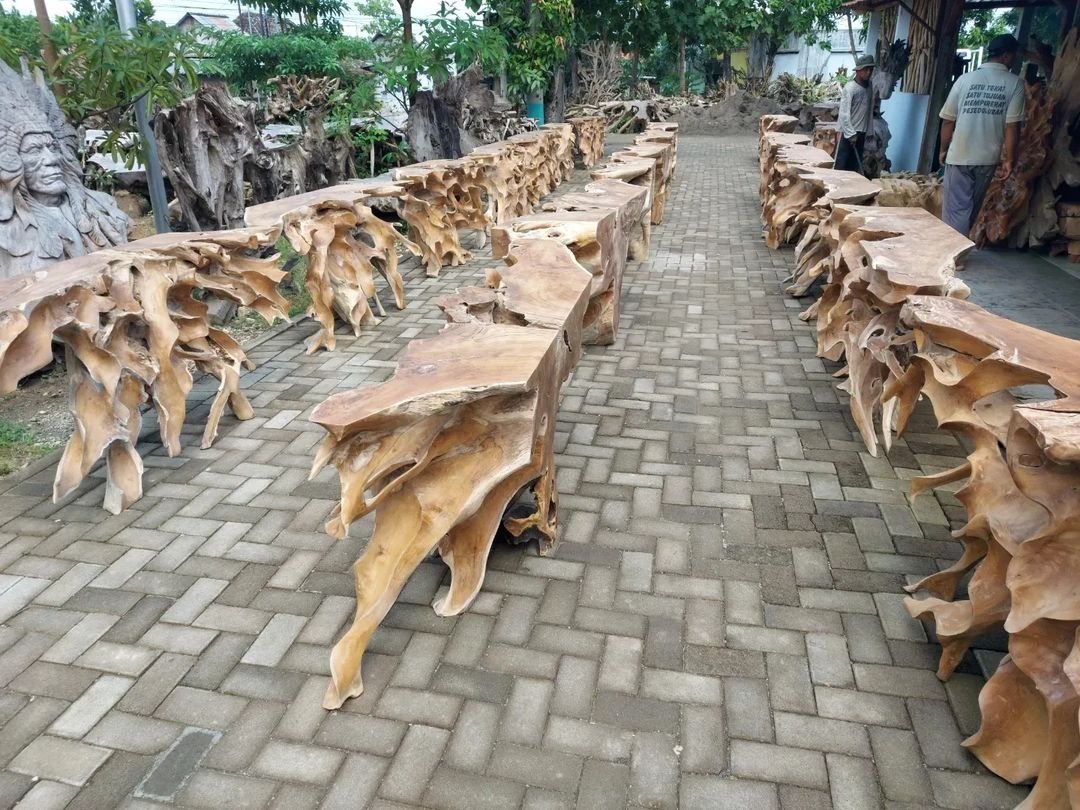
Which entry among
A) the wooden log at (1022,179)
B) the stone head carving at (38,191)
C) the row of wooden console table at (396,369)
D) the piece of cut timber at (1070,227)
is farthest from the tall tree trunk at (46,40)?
the piece of cut timber at (1070,227)

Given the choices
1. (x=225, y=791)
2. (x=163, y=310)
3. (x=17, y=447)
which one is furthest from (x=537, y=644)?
(x=17, y=447)

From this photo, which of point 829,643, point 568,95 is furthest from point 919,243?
point 568,95

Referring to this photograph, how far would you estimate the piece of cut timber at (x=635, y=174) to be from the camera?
271 inches

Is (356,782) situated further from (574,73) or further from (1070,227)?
(574,73)

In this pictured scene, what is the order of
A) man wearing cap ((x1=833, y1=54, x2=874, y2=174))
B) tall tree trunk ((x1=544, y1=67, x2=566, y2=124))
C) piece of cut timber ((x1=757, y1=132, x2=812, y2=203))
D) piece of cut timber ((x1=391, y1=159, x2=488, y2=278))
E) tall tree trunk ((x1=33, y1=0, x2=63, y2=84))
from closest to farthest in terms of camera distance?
tall tree trunk ((x1=33, y1=0, x2=63, y2=84))
piece of cut timber ((x1=391, y1=159, x2=488, y2=278))
man wearing cap ((x1=833, y1=54, x2=874, y2=174))
piece of cut timber ((x1=757, y1=132, x2=812, y2=203))
tall tree trunk ((x1=544, y1=67, x2=566, y2=124))

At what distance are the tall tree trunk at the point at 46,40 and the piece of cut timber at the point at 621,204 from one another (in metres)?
3.82

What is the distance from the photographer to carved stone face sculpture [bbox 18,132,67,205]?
4484mm

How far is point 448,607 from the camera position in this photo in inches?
99.8

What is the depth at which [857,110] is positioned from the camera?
8.05m

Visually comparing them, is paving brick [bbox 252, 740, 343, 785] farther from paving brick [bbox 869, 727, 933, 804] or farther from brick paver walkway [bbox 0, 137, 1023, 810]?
paving brick [bbox 869, 727, 933, 804]

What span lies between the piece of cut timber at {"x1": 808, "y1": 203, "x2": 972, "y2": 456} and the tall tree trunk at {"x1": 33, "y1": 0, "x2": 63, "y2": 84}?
19.0 feet

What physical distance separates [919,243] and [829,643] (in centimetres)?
234

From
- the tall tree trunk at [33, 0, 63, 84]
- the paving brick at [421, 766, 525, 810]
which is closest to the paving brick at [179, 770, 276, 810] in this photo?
the paving brick at [421, 766, 525, 810]

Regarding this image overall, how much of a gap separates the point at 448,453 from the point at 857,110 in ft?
24.9
